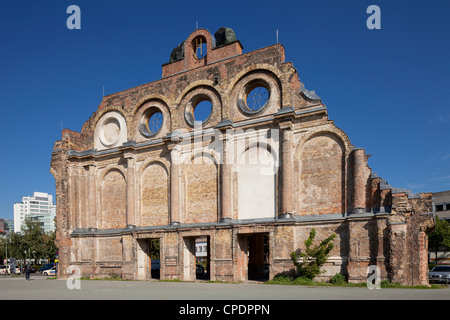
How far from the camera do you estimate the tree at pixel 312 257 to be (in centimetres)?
1616

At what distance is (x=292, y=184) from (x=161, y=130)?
9178 millimetres

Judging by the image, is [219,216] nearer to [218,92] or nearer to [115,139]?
[218,92]

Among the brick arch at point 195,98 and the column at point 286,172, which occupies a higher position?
the brick arch at point 195,98

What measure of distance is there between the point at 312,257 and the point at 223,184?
5.87 metres

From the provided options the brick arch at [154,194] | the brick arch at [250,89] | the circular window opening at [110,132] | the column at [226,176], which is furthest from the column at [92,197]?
the brick arch at [250,89]

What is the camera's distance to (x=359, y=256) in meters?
15.9

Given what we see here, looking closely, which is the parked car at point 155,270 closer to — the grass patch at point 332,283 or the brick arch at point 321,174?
the grass patch at point 332,283

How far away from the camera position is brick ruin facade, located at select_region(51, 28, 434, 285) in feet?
52.9

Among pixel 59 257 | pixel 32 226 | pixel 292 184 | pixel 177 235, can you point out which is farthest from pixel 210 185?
pixel 32 226

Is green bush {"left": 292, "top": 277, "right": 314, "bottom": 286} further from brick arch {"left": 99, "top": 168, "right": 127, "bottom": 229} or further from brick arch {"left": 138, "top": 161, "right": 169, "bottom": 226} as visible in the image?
brick arch {"left": 99, "top": 168, "right": 127, "bottom": 229}

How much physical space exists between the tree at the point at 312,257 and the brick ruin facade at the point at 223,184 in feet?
1.72

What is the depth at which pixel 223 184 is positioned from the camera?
19.3m

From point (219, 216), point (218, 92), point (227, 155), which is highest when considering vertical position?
point (218, 92)

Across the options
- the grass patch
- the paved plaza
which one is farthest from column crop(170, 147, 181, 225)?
the grass patch
